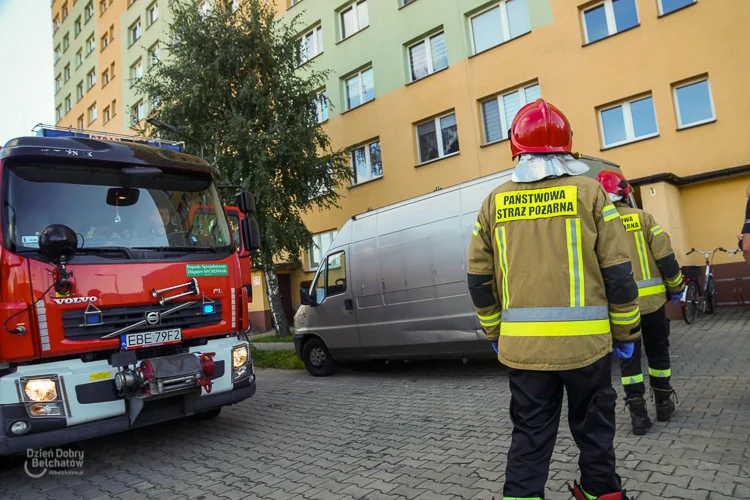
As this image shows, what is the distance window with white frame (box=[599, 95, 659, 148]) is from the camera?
12.1 m

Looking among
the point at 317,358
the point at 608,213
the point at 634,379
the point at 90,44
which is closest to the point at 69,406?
the point at 608,213

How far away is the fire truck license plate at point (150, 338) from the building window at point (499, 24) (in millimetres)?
12777

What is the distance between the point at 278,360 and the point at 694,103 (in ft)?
34.4

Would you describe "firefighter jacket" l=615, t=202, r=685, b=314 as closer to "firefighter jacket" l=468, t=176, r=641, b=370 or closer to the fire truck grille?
"firefighter jacket" l=468, t=176, r=641, b=370

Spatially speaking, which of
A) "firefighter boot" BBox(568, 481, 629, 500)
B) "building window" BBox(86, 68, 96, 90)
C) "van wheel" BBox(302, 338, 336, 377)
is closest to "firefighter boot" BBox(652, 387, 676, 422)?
"firefighter boot" BBox(568, 481, 629, 500)

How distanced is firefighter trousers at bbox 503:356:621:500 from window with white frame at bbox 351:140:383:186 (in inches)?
599

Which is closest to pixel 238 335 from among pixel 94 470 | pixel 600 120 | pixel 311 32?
pixel 94 470

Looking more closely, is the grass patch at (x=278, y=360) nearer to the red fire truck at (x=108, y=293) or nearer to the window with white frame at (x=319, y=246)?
the red fire truck at (x=108, y=293)

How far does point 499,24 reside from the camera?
14734mm

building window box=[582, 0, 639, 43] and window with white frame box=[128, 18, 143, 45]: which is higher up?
window with white frame box=[128, 18, 143, 45]

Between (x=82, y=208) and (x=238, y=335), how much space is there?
1.84 meters

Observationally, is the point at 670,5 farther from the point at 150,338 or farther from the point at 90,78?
the point at 90,78

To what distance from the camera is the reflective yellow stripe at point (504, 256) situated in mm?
2547

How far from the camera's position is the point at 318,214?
19047 millimetres
